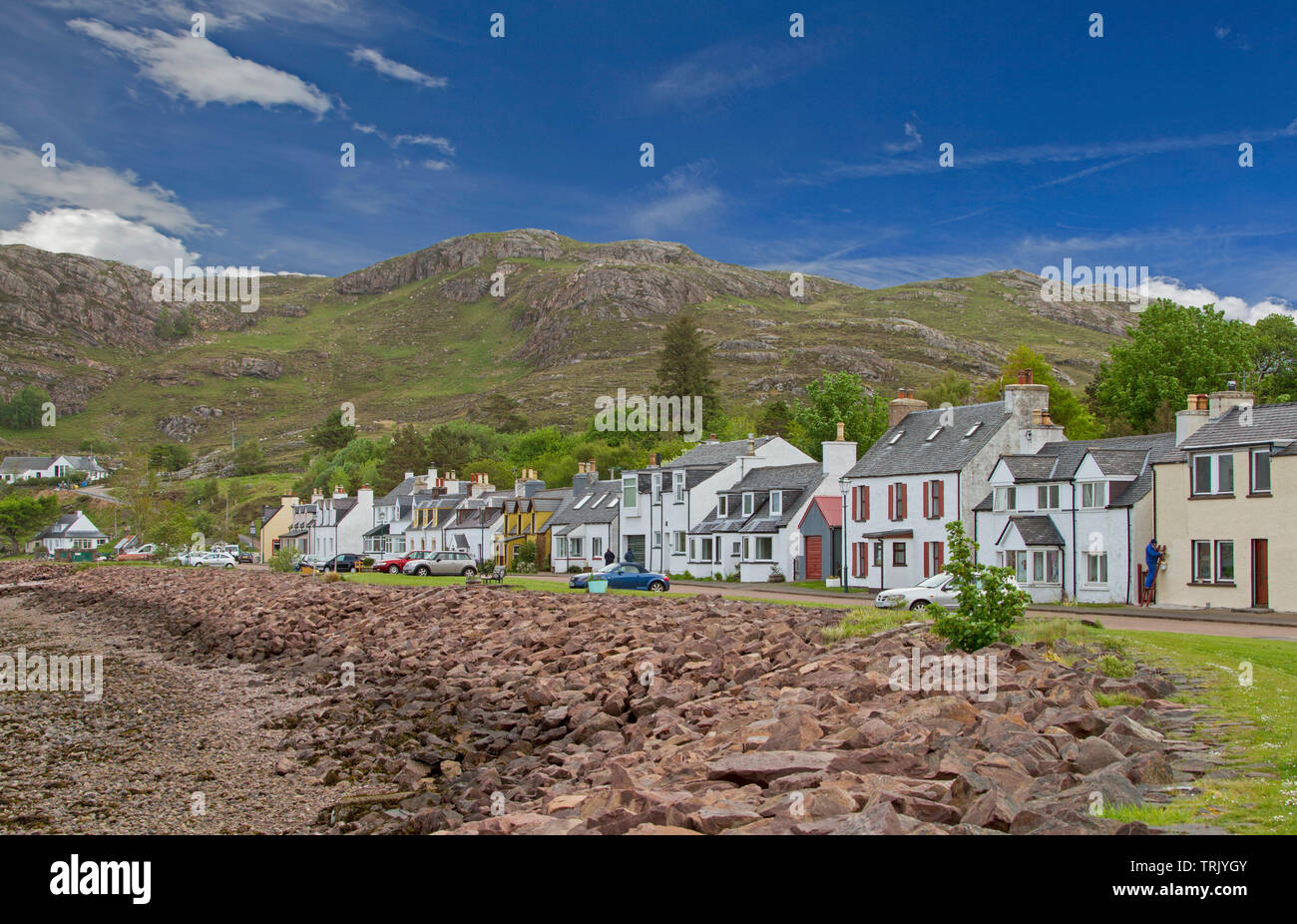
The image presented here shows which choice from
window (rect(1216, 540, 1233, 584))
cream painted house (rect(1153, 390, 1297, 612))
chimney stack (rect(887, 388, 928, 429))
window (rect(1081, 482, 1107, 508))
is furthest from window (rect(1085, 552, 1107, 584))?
chimney stack (rect(887, 388, 928, 429))

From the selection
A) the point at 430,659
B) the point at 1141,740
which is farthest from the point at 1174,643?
the point at 430,659

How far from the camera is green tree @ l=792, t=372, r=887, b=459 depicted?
277 feet

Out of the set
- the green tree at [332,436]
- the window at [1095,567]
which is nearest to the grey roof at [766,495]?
the window at [1095,567]

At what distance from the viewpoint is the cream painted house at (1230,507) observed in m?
37.3

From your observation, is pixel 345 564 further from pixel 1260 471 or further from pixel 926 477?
pixel 1260 471

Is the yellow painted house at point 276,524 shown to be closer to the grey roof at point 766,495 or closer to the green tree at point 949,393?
the grey roof at point 766,495

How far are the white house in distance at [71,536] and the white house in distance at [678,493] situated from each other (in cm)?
9807

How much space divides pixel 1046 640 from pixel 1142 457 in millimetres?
25721

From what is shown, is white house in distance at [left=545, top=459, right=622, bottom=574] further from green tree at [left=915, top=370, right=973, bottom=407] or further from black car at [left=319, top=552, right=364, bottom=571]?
green tree at [left=915, top=370, right=973, bottom=407]

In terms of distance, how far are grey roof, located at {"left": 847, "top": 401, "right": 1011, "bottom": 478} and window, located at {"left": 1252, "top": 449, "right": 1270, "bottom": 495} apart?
42.2 ft
